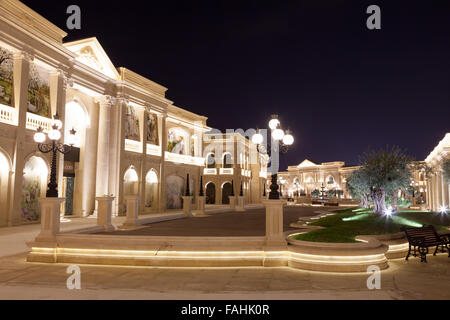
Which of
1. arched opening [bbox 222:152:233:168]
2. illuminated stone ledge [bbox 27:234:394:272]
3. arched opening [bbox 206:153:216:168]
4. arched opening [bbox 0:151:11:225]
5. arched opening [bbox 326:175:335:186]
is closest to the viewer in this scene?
illuminated stone ledge [bbox 27:234:394:272]

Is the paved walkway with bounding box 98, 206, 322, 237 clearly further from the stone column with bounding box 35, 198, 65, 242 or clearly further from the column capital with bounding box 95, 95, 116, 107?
the column capital with bounding box 95, 95, 116, 107

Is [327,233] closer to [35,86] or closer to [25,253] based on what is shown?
[25,253]

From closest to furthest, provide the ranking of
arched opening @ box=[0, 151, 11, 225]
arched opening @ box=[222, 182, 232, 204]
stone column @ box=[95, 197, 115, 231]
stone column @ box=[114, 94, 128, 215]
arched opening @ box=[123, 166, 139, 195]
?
stone column @ box=[95, 197, 115, 231] < arched opening @ box=[0, 151, 11, 225] < stone column @ box=[114, 94, 128, 215] < arched opening @ box=[123, 166, 139, 195] < arched opening @ box=[222, 182, 232, 204]

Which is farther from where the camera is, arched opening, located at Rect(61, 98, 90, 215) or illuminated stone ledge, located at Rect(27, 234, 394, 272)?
arched opening, located at Rect(61, 98, 90, 215)

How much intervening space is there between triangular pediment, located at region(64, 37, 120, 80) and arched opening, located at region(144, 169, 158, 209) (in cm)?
861

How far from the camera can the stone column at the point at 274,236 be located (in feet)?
30.0

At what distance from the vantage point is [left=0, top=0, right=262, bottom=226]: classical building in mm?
16688

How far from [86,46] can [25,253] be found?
1608 cm

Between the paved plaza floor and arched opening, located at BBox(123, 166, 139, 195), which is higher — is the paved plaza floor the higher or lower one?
the lower one

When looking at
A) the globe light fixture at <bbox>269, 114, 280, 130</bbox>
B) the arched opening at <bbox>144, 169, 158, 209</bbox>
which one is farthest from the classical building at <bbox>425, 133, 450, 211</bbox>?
the globe light fixture at <bbox>269, 114, 280, 130</bbox>

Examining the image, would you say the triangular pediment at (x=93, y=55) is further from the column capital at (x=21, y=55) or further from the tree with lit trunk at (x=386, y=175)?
the tree with lit trunk at (x=386, y=175)
